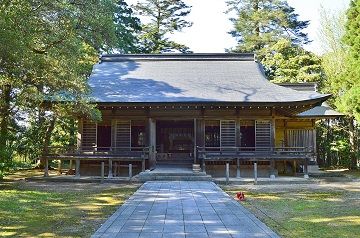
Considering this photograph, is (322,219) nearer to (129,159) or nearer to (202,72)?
(129,159)

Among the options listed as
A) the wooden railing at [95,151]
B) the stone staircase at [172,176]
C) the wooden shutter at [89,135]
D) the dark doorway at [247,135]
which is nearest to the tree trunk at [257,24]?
the dark doorway at [247,135]

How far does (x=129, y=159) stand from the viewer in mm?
17844

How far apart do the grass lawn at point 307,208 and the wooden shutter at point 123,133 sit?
6565 mm

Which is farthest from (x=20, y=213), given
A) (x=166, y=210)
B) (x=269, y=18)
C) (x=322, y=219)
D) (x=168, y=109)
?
(x=269, y=18)

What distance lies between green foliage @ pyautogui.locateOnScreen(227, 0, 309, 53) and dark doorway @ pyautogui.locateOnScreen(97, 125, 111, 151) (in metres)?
22.3

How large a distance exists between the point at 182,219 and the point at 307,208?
3847 mm

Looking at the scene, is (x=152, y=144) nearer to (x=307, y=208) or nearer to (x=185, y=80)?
(x=185, y=80)

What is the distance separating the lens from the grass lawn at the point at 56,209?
7.01 m

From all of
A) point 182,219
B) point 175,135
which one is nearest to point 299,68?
point 175,135

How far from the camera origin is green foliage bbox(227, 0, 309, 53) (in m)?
37.9

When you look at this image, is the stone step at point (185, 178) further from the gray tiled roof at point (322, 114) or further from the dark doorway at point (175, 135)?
the gray tiled roof at point (322, 114)

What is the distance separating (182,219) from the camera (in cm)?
743

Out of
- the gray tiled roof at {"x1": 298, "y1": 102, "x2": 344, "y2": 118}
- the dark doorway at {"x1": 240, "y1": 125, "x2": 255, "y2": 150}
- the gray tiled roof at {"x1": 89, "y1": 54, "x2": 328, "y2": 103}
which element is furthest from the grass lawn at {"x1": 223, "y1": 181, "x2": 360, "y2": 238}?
the gray tiled roof at {"x1": 298, "y1": 102, "x2": 344, "y2": 118}

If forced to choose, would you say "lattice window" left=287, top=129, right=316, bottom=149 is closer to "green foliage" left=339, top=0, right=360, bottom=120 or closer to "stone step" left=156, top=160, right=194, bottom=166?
"green foliage" left=339, top=0, right=360, bottom=120
